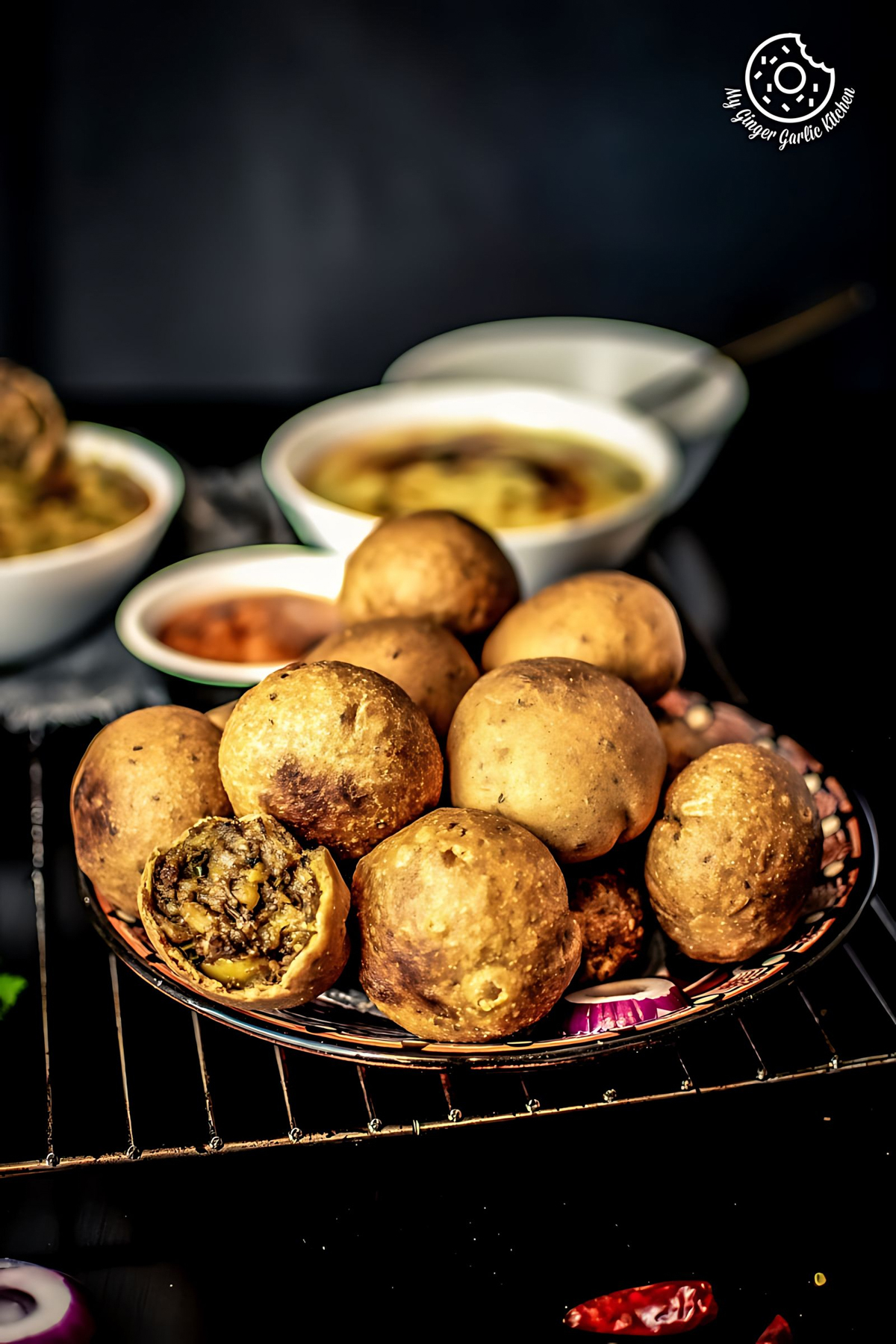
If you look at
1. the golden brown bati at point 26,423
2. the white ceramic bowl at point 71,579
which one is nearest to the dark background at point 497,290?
the golden brown bati at point 26,423

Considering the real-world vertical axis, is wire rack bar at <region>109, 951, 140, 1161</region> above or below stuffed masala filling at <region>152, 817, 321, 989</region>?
below

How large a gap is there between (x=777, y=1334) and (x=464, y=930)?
1.22 feet

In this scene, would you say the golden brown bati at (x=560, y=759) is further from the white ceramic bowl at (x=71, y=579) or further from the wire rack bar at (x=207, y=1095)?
the white ceramic bowl at (x=71, y=579)

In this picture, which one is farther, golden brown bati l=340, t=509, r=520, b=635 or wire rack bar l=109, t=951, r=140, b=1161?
golden brown bati l=340, t=509, r=520, b=635

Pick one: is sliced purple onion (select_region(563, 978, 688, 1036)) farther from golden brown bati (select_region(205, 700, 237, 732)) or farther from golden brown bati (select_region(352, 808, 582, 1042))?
golden brown bati (select_region(205, 700, 237, 732))

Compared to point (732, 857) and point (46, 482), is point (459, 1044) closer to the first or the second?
point (732, 857)

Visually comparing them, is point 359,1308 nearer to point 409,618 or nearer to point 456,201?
point 409,618

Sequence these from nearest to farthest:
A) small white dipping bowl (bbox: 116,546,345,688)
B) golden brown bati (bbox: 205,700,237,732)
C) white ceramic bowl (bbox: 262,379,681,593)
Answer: golden brown bati (bbox: 205,700,237,732) < small white dipping bowl (bbox: 116,546,345,688) < white ceramic bowl (bbox: 262,379,681,593)

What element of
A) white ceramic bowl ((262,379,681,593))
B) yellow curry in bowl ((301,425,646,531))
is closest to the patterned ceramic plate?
white ceramic bowl ((262,379,681,593))

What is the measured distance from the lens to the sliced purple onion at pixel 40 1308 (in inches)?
34.8

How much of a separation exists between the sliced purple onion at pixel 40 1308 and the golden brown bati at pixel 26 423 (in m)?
1.03

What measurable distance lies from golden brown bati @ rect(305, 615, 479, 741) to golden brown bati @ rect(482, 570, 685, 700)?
0.06 metres

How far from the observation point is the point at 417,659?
1.09m

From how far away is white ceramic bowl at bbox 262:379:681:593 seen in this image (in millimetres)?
1542
